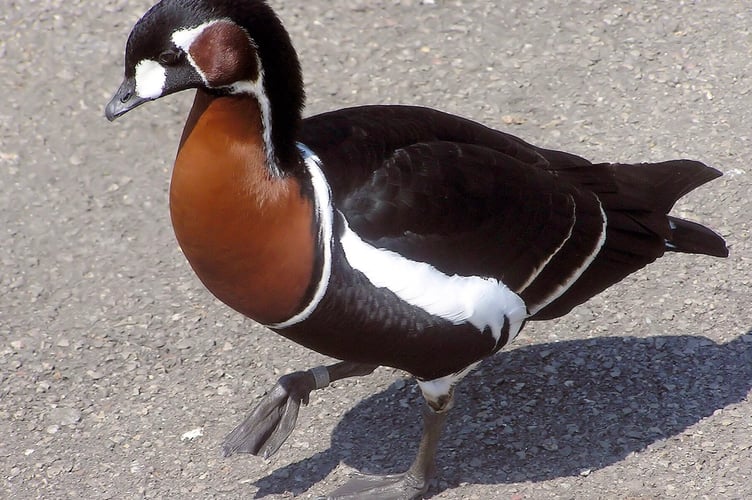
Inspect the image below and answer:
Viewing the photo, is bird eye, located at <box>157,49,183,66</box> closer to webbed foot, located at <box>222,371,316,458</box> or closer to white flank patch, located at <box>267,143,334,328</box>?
white flank patch, located at <box>267,143,334,328</box>

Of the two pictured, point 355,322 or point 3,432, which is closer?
point 355,322

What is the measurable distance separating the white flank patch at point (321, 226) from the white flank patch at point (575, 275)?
85 cm

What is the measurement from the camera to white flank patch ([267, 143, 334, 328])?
10.6ft

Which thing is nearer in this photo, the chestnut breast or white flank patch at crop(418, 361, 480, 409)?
the chestnut breast

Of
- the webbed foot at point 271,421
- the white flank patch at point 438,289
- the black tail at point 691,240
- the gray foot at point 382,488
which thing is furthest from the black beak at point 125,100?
the black tail at point 691,240

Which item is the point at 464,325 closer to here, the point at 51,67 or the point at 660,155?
the point at 660,155

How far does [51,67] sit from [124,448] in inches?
105

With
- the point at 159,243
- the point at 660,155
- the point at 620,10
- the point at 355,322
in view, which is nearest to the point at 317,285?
the point at 355,322

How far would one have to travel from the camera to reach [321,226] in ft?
10.7

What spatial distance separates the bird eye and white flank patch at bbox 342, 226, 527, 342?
69cm

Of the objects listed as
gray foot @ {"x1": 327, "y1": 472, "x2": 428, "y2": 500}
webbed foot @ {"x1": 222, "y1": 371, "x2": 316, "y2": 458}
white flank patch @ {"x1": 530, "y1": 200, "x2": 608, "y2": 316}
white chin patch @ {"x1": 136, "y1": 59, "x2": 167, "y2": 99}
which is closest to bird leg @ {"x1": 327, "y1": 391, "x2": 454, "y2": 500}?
gray foot @ {"x1": 327, "y1": 472, "x2": 428, "y2": 500}

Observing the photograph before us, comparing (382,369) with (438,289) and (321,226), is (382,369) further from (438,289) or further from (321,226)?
(321,226)

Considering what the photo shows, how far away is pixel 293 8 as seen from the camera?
6.33 m

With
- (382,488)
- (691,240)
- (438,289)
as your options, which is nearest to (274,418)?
(382,488)
